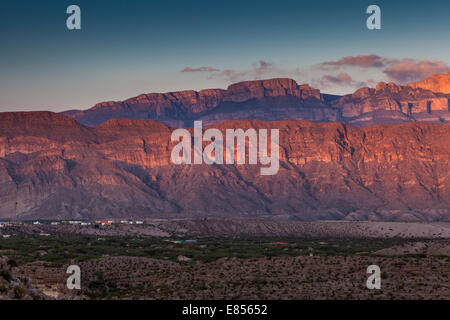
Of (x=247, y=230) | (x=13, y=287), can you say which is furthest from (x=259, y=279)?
(x=247, y=230)

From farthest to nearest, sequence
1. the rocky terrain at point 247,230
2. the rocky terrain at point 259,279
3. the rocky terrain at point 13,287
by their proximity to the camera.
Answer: the rocky terrain at point 247,230 < the rocky terrain at point 259,279 < the rocky terrain at point 13,287

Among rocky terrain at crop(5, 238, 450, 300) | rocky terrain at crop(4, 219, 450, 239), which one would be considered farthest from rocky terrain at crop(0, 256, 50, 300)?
rocky terrain at crop(4, 219, 450, 239)

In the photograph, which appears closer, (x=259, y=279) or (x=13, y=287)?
(x=13, y=287)

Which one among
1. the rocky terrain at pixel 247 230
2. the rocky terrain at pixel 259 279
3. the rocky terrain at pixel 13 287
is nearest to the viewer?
the rocky terrain at pixel 13 287

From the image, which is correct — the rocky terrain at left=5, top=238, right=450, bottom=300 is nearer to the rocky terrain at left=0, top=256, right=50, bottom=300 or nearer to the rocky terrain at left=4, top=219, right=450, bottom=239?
the rocky terrain at left=0, top=256, right=50, bottom=300

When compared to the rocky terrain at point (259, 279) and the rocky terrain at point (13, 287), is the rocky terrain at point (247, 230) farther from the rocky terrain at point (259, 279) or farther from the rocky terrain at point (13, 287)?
the rocky terrain at point (13, 287)

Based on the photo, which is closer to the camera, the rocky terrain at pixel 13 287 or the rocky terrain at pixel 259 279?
the rocky terrain at pixel 13 287

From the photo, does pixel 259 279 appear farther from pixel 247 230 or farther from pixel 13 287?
pixel 247 230

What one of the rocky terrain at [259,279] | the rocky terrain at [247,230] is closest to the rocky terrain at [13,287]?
the rocky terrain at [259,279]
